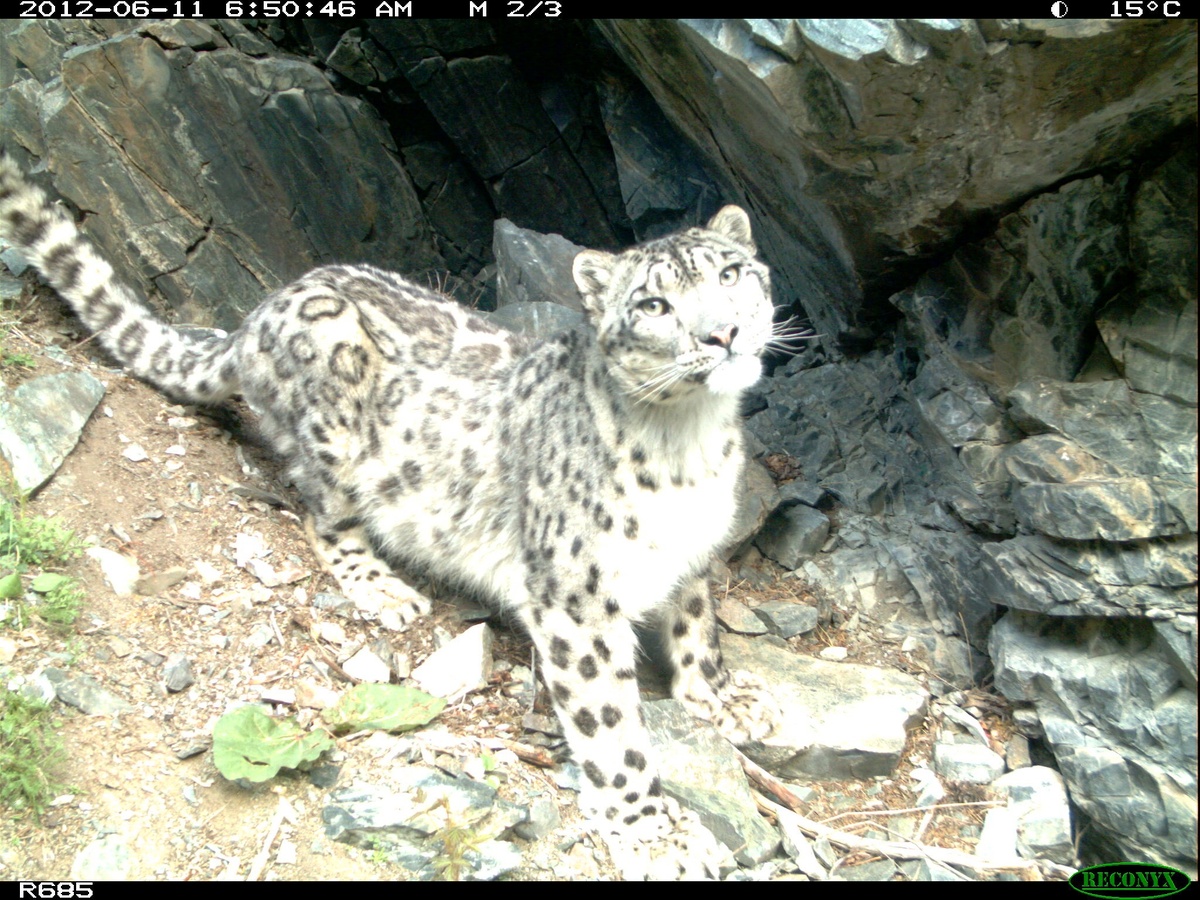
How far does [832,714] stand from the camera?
17.3 feet

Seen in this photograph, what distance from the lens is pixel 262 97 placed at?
779 centimetres

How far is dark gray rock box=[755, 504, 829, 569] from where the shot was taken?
6.61 metres

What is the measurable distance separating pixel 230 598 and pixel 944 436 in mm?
4081

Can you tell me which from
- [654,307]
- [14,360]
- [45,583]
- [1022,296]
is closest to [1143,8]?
[1022,296]

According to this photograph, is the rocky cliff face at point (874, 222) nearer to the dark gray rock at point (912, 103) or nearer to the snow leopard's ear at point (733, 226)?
the dark gray rock at point (912, 103)

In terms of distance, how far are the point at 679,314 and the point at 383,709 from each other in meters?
2.31

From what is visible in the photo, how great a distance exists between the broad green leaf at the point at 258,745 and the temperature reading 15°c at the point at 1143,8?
14.6 feet

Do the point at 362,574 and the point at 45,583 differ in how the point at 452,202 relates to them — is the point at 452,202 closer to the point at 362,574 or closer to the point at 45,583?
the point at 362,574

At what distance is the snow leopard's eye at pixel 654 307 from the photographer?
4.52 metres

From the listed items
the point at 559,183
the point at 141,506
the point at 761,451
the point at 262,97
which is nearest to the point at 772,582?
the point at 761,451

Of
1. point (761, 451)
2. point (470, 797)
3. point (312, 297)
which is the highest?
point (312, 297)

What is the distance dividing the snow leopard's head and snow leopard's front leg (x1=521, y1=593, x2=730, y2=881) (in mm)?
1186

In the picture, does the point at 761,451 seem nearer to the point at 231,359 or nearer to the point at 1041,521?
the point at 1041,521
